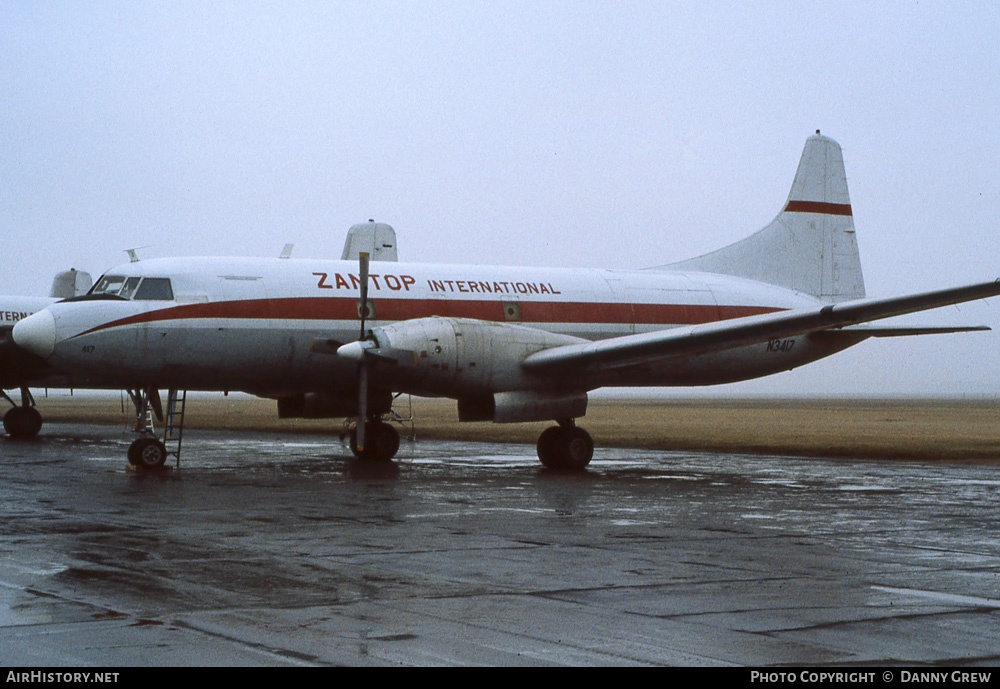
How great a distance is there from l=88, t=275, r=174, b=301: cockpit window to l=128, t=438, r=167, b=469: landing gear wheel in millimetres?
2530

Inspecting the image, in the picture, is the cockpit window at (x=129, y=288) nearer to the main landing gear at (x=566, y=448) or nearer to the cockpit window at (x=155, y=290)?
the cockpit window at (x=155, y=290)

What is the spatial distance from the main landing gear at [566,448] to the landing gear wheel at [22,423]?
17678mm

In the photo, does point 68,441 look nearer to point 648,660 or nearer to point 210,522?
point 210,522

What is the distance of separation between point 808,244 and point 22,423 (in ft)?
71.0

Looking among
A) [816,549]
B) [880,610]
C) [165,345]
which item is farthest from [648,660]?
[165,345]

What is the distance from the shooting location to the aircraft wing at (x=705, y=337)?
1923 cm

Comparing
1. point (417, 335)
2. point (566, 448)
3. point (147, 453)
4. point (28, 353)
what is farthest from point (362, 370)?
point (28, 353)

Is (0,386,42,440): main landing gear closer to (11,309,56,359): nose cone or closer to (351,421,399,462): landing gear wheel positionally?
(11,309,56,359): nose cone

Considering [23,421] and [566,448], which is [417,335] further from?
[23,421]

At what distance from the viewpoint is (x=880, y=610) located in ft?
25.6

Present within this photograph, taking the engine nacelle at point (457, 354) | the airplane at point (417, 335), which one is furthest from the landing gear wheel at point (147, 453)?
the engine nacelle at point (457, 354)

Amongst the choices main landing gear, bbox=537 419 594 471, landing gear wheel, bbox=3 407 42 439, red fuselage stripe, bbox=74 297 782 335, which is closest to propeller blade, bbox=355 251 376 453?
red fuselage stripe, bbox=74 297 782 335

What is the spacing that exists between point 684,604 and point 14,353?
2600cm

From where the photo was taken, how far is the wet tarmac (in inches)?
260
